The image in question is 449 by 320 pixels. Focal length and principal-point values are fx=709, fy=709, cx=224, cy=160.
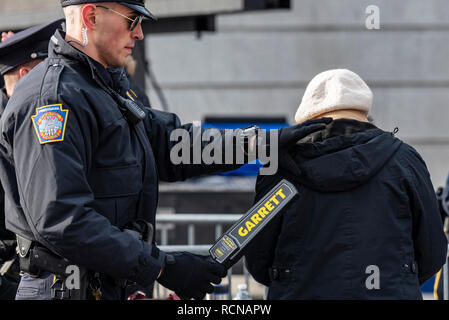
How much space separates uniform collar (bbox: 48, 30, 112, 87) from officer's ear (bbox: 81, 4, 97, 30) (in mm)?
121

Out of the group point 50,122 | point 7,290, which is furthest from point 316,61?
point 50,122

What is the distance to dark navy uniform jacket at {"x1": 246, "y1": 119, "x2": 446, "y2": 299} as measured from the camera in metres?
3.00

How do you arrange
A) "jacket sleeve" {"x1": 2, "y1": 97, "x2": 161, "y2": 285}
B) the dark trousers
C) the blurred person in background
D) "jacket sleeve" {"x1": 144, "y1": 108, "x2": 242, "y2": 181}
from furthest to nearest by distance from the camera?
1. the blurred person in background
2. the dark trousers
3. "jacket sleeve" {"x1": 144, "y1": 108, "x2": 242, "y2": 181}
4. "jacket sleeve" {"x1": 2, "y1": 97, "x2": 161, "y2": 285}

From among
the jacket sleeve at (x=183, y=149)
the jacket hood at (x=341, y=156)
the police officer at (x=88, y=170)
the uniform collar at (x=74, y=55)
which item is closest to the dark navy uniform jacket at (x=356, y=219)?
the jacket hood at (x=341, y=156)

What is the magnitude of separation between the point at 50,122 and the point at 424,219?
1.61 m

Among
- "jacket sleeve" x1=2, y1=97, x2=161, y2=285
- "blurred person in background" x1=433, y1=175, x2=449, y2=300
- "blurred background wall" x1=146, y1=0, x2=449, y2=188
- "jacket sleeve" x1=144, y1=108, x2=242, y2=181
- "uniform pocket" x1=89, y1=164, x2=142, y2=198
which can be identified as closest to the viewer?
"jacket sleeve" x1=2, y1=97, x2=161, y2=285

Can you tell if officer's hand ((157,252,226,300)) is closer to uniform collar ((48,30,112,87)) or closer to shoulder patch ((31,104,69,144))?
shoulder patch ((31,104,69,144))

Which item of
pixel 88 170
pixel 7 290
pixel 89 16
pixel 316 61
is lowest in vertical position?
pixel 7 290

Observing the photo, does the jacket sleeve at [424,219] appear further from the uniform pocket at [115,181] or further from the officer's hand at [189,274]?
the uniform pocket at [115,181]

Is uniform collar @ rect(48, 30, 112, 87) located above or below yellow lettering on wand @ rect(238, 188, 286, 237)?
above

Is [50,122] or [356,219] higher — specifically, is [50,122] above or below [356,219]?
above

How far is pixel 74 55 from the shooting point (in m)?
2.96

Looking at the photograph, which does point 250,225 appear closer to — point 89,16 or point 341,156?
point 341,156

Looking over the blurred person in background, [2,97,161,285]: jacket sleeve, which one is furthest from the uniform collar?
the blurred person in background
